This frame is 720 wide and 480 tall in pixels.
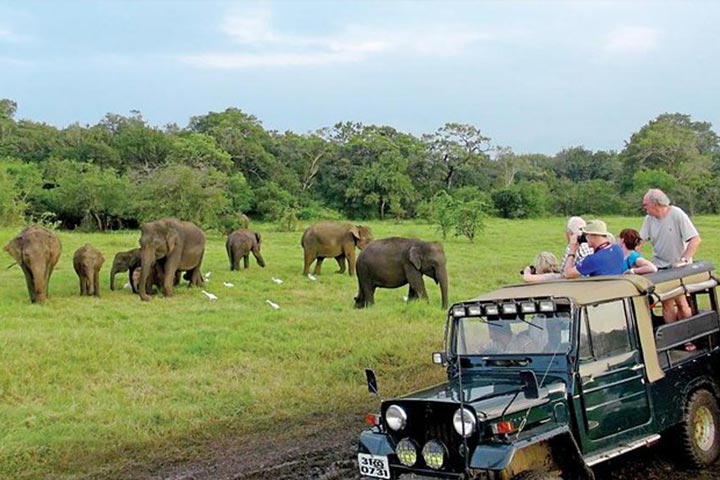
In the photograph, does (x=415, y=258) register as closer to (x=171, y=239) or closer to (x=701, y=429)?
(x=171, y=239)

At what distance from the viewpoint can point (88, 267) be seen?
56.3 ft

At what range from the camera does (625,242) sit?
8.60m

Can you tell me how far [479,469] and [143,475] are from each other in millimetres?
3525

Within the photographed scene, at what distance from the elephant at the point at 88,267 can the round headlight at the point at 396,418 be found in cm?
1270

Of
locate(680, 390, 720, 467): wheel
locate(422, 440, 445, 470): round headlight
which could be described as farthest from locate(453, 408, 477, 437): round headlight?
locate(680, 390, 720, 467): wheel

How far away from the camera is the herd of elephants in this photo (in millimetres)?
16344

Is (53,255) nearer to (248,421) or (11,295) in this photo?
(11,295)

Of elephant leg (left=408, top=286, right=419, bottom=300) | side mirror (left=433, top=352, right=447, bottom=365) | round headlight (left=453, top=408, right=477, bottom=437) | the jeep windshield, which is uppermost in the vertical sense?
the jeep windshield

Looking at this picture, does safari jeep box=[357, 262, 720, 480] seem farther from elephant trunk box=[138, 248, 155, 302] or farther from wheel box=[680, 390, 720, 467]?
elephant trunk box=[138, 248, 155, 302]

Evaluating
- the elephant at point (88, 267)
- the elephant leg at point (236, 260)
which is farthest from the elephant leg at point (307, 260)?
the elephant at point (88, 267)

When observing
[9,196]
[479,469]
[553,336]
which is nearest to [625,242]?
[553,336]

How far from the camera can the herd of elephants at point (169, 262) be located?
53.6 feet

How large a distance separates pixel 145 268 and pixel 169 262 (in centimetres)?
98

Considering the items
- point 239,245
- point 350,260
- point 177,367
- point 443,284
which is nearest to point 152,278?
point 239,245
